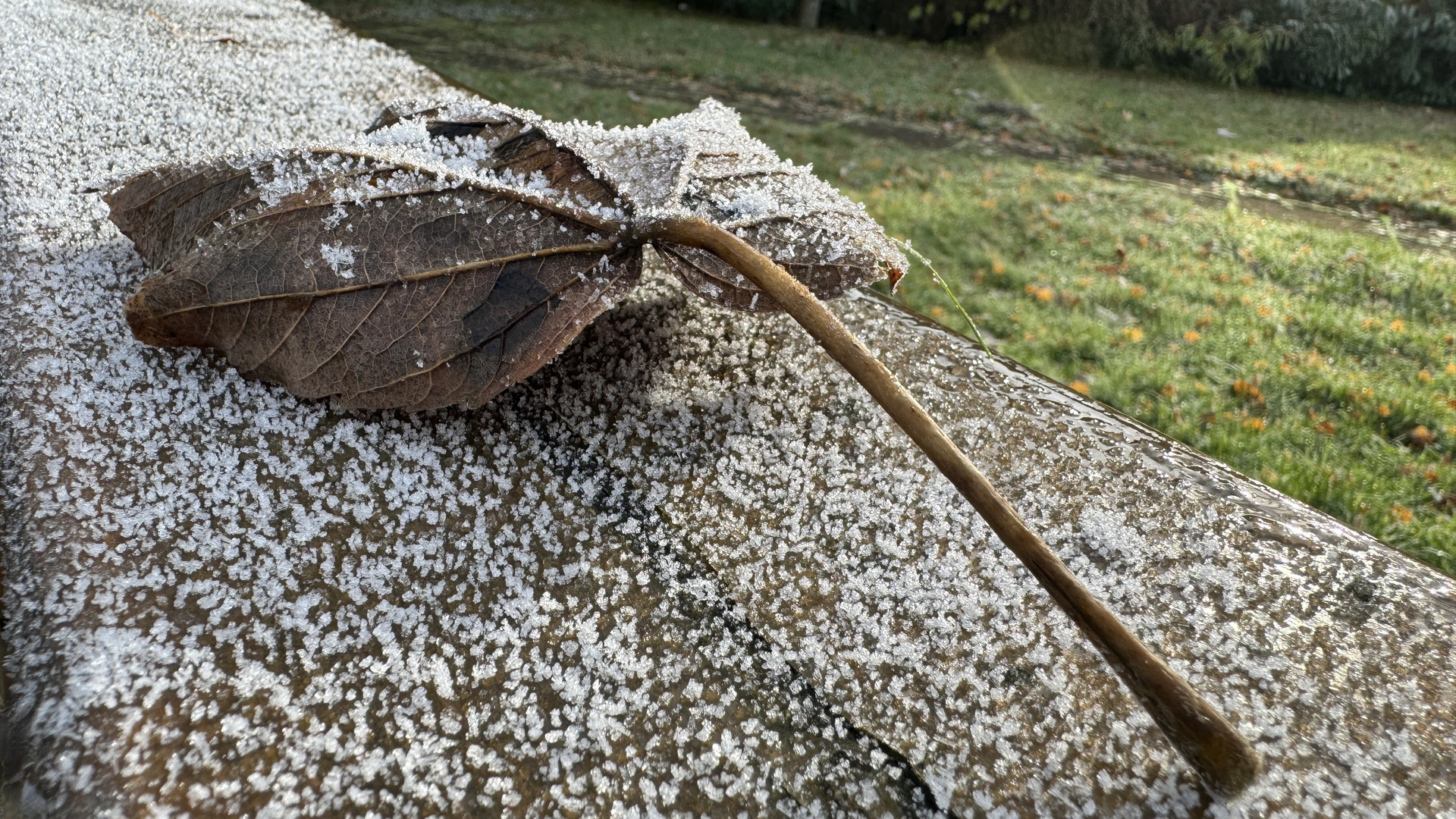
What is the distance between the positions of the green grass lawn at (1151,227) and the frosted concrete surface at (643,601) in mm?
1933

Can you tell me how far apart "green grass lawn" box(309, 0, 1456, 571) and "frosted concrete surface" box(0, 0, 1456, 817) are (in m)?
1.93

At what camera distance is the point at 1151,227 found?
175 inches

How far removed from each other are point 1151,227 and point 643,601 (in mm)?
4459

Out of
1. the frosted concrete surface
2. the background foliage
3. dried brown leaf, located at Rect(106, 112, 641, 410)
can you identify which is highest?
the background foliage

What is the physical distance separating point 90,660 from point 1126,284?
12.8 ft

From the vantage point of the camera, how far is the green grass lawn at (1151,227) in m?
2.78

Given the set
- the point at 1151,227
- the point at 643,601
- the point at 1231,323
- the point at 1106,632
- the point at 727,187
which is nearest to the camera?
the point at 1106,632

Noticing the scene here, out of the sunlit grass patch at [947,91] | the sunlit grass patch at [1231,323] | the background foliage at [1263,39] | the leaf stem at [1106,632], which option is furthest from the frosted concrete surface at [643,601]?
the background foliage at [1263,39]

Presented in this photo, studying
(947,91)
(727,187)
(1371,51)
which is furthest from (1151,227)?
(1371,51)

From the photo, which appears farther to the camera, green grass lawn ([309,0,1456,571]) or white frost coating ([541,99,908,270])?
green grass lawn ([309,0,1456,571])

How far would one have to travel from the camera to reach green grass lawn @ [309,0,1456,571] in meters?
2.78

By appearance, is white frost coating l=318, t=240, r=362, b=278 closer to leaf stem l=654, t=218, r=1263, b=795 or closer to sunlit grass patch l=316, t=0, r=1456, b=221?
leaf stem l=654, t=218, r=1263, b=795

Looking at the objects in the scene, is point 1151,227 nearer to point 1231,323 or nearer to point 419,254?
point 1231,323

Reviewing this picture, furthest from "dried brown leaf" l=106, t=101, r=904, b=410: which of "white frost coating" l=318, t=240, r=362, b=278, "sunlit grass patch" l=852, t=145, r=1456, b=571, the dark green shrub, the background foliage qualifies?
the dark green shrub
